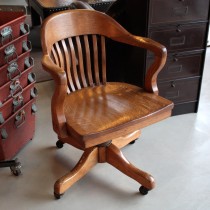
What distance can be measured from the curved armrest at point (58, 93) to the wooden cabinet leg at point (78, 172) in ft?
1.00

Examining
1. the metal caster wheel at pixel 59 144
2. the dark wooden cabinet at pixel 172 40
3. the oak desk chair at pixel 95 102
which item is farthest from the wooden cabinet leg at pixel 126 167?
the dark wooden cabinet at pixel 172 40

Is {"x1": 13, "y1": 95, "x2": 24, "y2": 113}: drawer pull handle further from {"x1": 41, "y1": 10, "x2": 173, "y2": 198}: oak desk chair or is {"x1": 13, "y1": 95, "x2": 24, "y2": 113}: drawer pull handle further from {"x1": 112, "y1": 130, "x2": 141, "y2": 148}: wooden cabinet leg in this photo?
{"x1": 112, "y1": 130, "x2": 141, "y2": 148}: wooden cabinet leg

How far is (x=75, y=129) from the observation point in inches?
53.2

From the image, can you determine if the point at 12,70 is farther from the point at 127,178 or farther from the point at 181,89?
the point at 181,89

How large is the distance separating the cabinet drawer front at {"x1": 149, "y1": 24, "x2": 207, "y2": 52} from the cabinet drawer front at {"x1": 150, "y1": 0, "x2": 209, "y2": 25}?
5 cm

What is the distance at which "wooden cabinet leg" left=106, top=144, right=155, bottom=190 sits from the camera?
161 centimetres

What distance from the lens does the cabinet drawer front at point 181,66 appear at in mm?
2127

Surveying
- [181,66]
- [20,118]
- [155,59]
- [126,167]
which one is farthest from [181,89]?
[20,118]

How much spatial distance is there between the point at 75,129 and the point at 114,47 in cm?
98

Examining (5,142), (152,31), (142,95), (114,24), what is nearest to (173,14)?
(152,31)

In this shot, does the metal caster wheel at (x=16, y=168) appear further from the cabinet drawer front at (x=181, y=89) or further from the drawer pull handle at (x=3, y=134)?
the cabinet drawer front at (x=181, y=89)

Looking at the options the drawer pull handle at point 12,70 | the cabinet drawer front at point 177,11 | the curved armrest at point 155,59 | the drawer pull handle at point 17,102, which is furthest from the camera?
the cabinet drawer front at point 177,11

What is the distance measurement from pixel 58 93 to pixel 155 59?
538mm

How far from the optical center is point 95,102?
5.24 ft
